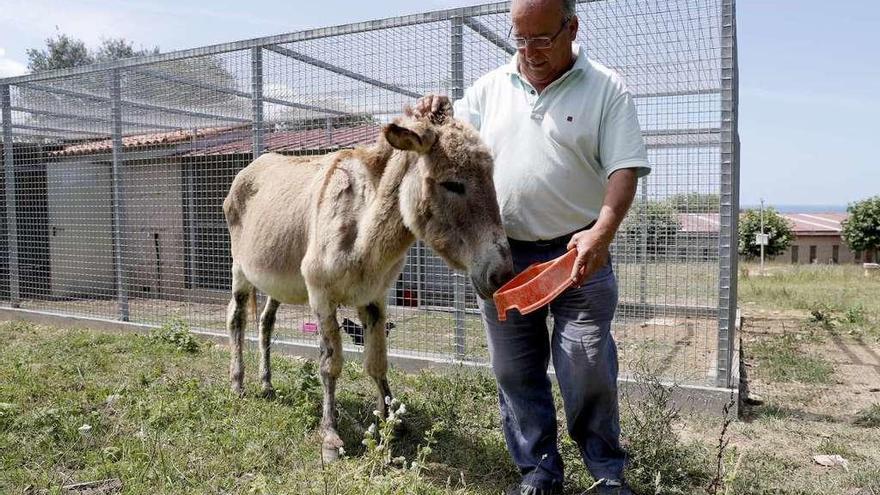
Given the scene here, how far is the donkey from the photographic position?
2.93 metres

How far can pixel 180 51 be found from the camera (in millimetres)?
6863

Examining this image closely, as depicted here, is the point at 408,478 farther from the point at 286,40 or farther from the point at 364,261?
the point at 286,40

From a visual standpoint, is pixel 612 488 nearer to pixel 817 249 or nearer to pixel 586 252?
pixel 586 252

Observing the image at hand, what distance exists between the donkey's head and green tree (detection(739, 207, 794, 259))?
26175mm

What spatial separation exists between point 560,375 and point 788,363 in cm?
421

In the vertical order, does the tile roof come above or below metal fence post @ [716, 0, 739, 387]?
above

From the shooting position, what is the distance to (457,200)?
296 centimetres

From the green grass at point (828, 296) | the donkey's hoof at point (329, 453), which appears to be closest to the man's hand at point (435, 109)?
the donkey's hoof at point (329, 453)

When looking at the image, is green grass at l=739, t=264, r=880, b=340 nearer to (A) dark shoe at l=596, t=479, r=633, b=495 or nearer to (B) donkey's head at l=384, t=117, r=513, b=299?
(A) dark shoe at l=596, t=479, r=633, b=495

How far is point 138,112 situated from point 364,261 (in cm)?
692

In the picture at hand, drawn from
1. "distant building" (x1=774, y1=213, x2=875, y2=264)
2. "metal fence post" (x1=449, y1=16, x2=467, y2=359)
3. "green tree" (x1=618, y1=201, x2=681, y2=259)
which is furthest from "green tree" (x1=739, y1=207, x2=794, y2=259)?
"metal fence post" (x1=449, y1=16, x2=467, y2=359)

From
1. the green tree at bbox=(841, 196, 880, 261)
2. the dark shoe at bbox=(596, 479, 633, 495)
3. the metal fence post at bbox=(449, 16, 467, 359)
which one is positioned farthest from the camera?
the green tree at bbox=(841, 196, 880, 261)

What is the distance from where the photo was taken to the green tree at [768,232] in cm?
2631

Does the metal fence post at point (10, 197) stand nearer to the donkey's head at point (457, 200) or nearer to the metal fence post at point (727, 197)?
the donkey's head at point (457, 200)
